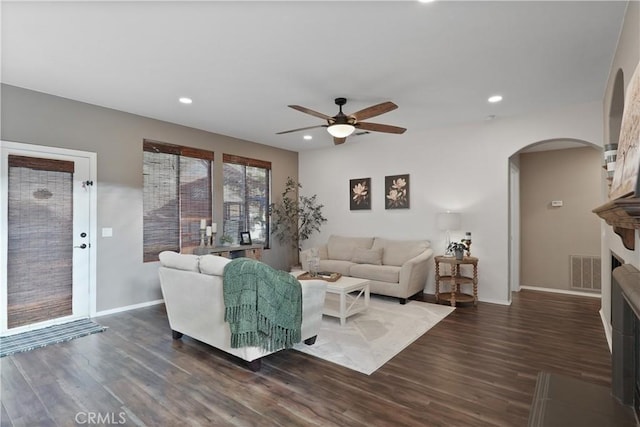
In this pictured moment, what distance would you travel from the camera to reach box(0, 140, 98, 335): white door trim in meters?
3.72

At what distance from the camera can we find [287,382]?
272 cm

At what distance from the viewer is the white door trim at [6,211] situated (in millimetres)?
3721

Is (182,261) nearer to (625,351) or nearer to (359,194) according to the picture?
(625,351)

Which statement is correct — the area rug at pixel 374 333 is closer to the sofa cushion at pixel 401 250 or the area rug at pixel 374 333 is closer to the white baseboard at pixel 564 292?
the sofa cushion at pixel 401 250

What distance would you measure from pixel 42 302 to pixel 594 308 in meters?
7.31

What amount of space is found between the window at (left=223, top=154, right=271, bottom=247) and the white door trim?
209 cm

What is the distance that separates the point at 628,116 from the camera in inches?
74.5

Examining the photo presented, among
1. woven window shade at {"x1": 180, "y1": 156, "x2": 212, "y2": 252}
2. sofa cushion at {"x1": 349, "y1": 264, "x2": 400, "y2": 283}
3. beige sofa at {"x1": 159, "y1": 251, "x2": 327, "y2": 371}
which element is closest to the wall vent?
sofa cushion at {"x1": 349, "y1": 264, "x2": 400, "y2": 283}

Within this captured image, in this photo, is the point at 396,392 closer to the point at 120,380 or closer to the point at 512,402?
the point at 512,402

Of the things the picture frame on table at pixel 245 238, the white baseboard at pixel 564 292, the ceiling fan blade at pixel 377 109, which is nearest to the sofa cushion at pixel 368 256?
the picture frame on table at pixel 245 238

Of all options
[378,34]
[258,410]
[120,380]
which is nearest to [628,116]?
[378,34]

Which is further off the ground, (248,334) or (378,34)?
(378,34)

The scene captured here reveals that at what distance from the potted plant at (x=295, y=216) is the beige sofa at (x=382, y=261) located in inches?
28.1

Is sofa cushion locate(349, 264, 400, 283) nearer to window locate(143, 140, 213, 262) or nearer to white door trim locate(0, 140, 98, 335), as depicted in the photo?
window locate(143, 140, 213, 262)
